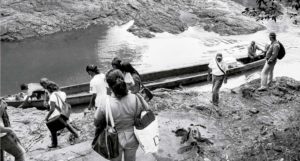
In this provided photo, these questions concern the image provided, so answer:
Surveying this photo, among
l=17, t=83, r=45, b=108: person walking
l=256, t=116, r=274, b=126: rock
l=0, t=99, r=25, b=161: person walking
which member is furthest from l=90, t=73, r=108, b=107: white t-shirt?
l=17, t=83, r=45, b=108: person walking

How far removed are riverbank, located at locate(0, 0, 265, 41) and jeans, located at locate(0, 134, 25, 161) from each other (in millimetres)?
18226

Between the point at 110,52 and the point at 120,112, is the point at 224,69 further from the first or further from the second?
the point at 110,52

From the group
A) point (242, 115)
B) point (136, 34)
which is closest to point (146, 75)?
point (242, 115)

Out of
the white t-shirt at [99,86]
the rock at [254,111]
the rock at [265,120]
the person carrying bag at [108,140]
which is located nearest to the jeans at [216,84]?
the rock at [254,111]

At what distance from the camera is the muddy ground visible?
6.93m

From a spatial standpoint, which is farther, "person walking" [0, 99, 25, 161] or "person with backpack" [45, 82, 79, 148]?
"person with backpack" [45, 82, 79, 148]

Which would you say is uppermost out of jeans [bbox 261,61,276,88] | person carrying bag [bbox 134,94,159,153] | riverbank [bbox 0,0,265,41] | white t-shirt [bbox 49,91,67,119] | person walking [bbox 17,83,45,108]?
riverbank [bbox 0,0,265,41]

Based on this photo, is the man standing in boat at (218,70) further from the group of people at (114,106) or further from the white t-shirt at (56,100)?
the white t-shirt at (56,100)

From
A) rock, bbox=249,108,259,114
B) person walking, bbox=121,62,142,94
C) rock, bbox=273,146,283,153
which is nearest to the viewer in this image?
rock, bbox=273,146,283,153

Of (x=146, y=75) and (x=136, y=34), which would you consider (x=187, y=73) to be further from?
(x=136, y=34)

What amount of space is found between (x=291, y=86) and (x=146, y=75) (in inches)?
218

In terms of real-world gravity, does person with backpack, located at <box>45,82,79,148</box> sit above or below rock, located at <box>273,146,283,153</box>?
above

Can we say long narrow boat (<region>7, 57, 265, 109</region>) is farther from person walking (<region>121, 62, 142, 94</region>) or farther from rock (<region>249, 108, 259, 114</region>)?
person walking (<region>121, 62, 142, 94</region>)

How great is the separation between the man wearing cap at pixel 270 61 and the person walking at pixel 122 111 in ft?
23.2
